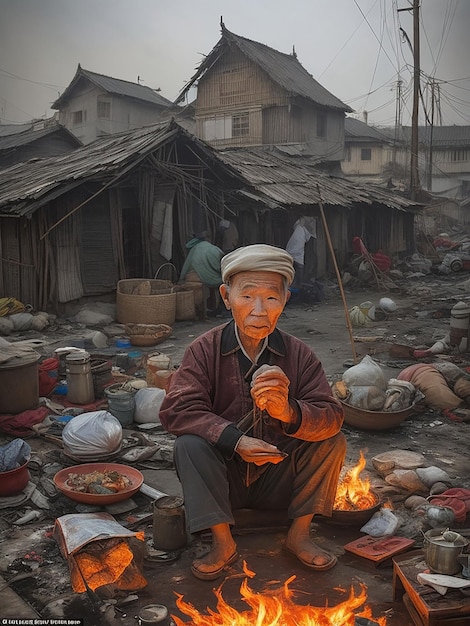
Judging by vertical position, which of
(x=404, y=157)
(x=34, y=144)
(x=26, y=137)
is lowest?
(x=34, y=144)

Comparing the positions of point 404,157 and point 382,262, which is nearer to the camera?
point 382,262

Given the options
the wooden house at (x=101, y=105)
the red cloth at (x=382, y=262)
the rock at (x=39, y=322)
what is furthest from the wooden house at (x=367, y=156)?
the rock at (x=39, y=322)

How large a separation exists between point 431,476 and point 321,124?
78.2 feet

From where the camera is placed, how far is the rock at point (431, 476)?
13.0ft

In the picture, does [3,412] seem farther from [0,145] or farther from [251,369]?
[0,145]

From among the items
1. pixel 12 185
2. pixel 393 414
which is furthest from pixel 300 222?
pixel 393 414

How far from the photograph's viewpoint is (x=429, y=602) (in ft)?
7.41

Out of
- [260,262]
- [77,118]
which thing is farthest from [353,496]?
[77,118]

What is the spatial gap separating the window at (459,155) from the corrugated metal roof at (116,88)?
21133 mm

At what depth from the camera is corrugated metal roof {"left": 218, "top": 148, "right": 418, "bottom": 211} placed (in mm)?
13523

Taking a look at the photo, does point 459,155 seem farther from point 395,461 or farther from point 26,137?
point 395,461

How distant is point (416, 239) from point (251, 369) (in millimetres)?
20988

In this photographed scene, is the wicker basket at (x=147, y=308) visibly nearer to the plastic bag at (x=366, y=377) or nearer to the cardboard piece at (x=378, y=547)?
the plastic bag at (x=366, y=377)

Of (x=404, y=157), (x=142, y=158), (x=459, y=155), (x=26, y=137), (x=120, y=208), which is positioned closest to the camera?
(x=142, y=158)
